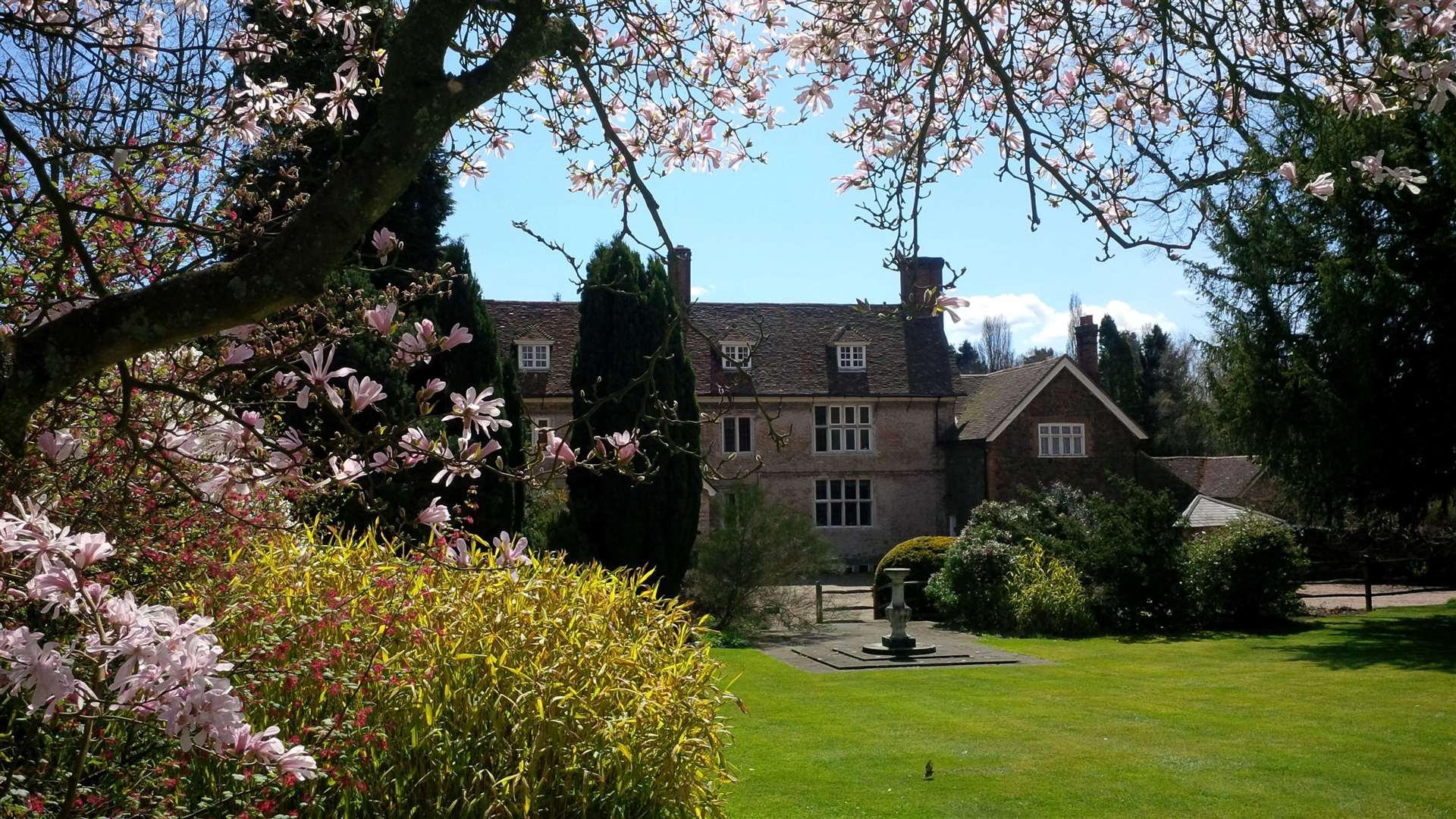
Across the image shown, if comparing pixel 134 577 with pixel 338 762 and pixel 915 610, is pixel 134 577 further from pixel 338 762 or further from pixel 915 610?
pixel 915 610

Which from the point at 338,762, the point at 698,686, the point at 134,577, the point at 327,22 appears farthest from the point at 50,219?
the point at 698,686

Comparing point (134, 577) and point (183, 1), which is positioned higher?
point (183, 1)

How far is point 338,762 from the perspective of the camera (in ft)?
14.6

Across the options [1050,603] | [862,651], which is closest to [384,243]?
[862,651]

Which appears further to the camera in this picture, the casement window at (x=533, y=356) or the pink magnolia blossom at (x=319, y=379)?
the casement window at (x=533, y=356)

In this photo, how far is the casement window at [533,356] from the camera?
31391 millimetres

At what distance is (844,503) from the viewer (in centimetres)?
3394

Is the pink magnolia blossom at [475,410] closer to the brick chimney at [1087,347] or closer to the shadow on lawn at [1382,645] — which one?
the shadow on lawn at [1382,645]

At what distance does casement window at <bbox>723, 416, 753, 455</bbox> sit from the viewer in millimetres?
32344

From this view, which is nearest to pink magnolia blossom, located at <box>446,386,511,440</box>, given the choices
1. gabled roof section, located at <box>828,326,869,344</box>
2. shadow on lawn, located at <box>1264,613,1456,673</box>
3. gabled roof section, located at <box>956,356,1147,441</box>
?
shadow on lawn, located at <box>1264,613,1456,673</box>

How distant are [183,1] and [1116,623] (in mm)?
17766

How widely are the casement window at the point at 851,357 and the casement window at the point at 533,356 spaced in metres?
9.21

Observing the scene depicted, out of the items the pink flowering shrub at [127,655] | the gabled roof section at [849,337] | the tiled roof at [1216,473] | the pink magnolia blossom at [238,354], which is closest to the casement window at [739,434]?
the gabled roof section at [849,337]

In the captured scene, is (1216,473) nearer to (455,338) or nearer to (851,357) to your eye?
(851,357)
